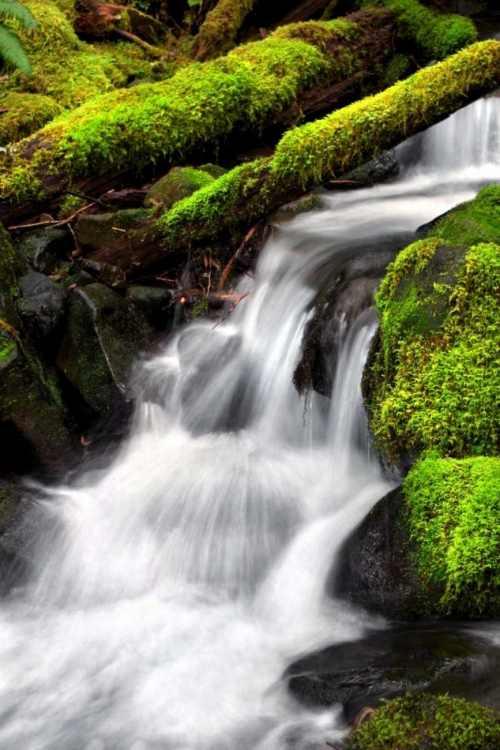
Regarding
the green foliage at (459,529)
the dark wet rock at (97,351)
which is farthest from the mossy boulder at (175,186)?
the green foliage at (459,529)

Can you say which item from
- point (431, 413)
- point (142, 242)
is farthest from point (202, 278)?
point (431, 413)

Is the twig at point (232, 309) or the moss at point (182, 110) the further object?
the moss at point (182, 110)

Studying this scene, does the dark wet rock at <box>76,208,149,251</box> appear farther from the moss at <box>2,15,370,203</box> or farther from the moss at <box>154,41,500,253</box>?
the moss at <box>2,15,370,203</box>

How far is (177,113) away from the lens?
6.90 metres

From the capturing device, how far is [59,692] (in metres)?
3.56

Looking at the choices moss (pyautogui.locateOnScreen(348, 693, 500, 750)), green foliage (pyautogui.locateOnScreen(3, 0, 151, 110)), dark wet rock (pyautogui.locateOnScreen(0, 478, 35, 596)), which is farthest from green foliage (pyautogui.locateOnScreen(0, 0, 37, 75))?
moss (pyautogui.locateOnScreen(348, 693, 500, 750))

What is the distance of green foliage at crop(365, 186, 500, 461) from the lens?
12.0 ft

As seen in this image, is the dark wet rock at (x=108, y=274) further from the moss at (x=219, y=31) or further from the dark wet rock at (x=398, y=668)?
the moss at (x=219, y=31)

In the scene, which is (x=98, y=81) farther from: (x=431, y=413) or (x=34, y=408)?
(x=431, y=413)

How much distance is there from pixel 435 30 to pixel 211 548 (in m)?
6.74

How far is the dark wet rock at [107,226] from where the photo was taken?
6164 mm

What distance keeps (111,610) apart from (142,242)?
10.3ft

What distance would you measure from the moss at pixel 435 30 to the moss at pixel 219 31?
201cm

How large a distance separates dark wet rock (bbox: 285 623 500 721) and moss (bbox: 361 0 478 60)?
7076mm
